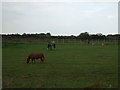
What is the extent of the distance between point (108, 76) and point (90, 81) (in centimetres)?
169

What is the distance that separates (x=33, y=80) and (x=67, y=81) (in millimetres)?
1369

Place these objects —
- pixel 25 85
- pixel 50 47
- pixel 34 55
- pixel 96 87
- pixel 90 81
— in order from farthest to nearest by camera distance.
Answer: pixel 50 47 → pixel 34 55 → pixel 90 81 → pixel 25 85 → pixel 96 87

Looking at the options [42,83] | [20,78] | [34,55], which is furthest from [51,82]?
[34,55]

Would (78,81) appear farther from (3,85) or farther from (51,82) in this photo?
(3,85)

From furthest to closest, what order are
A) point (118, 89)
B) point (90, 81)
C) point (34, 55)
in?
point (34, 55) < point (90, 81) < point (118, 89)

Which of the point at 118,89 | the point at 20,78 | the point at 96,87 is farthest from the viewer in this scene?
the point at 20,78

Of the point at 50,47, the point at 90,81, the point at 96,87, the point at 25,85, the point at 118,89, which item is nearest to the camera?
the point at 96,87

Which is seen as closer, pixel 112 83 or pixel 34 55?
pixel 112 83

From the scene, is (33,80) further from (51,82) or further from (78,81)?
(78,81)

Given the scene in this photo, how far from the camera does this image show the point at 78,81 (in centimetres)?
956

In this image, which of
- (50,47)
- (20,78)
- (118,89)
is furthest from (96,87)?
(50,47)

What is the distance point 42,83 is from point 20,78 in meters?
1.57

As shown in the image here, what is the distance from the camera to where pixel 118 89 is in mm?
8312

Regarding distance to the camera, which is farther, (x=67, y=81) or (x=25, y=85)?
(x=67, y=81)
